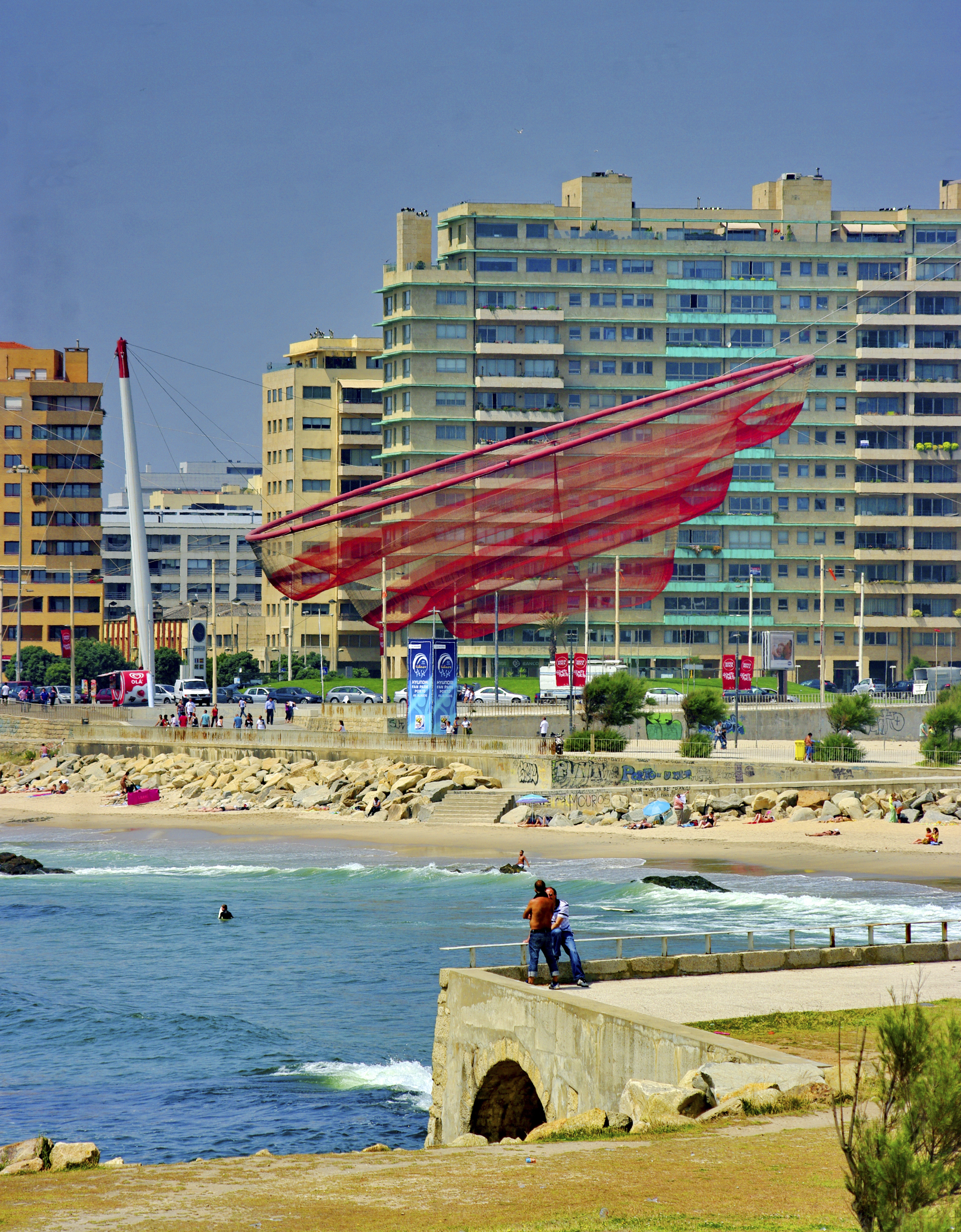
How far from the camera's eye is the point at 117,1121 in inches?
974

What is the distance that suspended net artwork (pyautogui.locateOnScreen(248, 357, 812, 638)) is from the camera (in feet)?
202

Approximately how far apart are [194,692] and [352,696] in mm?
10248

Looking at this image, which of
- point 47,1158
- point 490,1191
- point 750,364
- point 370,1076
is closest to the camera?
point 490,1191

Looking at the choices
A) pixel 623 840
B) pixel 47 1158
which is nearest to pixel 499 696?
pixel 623 840

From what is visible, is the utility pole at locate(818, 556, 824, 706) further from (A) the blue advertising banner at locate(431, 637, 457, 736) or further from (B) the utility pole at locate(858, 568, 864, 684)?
(A) the blue advertising banner at locate(431, 637, 457, 736)

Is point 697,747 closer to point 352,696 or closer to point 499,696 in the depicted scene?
point 499,696

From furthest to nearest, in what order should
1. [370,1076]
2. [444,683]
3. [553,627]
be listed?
1. [553,627]
2. [444,683]
3. [370,1076]

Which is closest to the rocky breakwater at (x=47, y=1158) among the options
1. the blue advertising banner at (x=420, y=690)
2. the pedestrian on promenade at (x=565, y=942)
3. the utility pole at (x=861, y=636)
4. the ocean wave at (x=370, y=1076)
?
the pedestrian on promenade at (x=565, y=942)

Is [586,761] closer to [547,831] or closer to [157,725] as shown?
[547,831]

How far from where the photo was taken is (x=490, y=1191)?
1396 centimetres

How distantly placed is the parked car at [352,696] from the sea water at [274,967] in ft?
149

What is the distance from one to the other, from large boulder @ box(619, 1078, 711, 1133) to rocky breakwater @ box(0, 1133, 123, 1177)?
5436mm

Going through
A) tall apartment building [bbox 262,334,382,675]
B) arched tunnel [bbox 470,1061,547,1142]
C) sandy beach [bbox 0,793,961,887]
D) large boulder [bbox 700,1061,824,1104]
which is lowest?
sandy beach [bbox 0,793,961,887]

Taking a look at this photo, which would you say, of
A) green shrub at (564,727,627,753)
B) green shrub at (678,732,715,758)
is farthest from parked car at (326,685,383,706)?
green shrub at (678,732,715,758)
